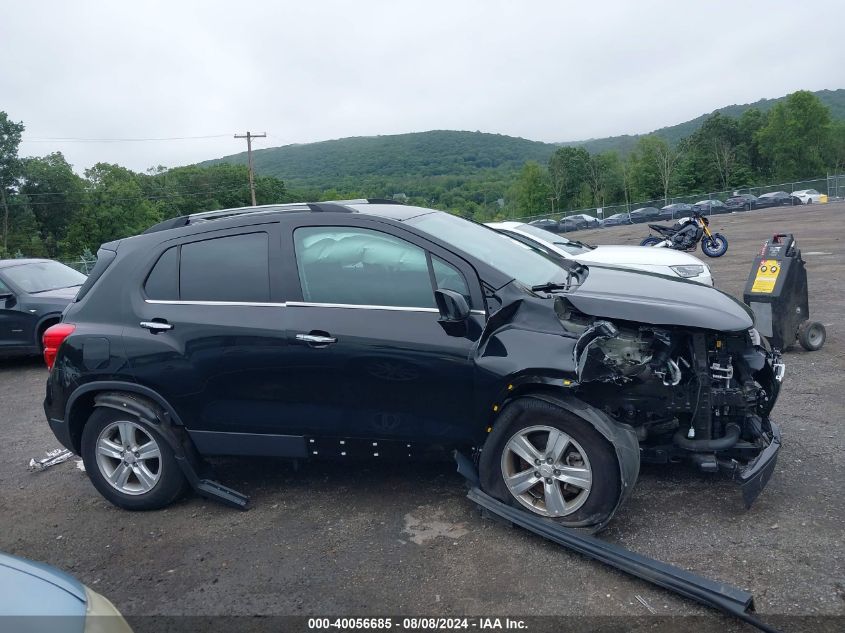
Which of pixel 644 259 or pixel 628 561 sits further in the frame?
pixel 644 259

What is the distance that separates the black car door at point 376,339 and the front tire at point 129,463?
2.97ft

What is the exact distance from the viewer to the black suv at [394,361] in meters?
3.68

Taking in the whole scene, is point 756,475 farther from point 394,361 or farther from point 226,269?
point 226,269

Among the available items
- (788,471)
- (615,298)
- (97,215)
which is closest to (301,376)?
(615,298)

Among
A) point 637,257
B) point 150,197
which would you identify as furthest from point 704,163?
point 637,257

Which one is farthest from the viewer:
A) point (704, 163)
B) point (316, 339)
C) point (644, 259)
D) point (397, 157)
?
point (704, 163)

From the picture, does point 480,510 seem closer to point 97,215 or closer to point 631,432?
point 631,432

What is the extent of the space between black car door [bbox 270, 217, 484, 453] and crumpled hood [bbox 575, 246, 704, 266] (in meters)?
5.00

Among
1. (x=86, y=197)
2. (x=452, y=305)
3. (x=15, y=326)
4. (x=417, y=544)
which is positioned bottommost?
(x=417, y=544)

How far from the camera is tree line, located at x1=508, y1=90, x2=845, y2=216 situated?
83.2 meters

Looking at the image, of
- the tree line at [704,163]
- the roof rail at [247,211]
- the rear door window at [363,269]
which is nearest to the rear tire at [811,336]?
the rear door window at [363,269]

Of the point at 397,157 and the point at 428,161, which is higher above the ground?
the point at 397,157

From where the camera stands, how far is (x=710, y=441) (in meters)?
3.78

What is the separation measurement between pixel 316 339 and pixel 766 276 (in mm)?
4913
